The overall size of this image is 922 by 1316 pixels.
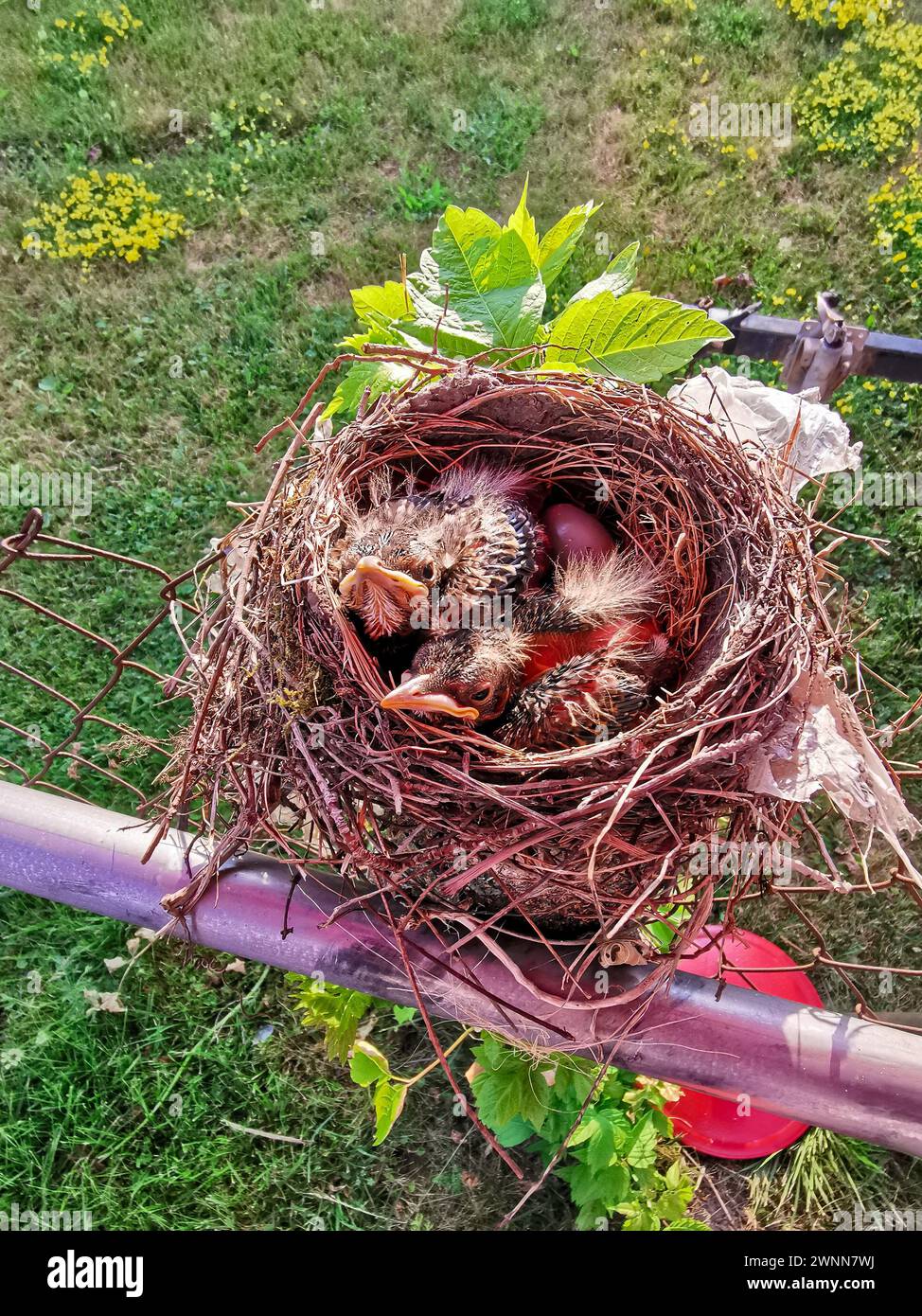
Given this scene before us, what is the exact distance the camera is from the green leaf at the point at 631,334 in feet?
5.18

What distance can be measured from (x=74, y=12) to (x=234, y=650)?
12.1ft

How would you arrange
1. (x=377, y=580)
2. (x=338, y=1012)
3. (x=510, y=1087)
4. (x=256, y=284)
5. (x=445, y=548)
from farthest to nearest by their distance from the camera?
(x=256, y=284)
(x=338, y=1012)
(x=510, y=1087)
(x=445, y=548)
(x=377, y=580)

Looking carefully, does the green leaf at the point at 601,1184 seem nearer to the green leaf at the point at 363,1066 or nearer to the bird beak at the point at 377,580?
the green leaf at the point at 363,1066

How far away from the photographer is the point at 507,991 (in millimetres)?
1237

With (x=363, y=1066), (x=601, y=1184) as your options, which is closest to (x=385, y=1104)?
(x=363, y=1066)

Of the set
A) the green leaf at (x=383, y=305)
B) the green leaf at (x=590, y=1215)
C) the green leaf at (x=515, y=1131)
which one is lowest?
the green leaf at (x=590, y=1215)

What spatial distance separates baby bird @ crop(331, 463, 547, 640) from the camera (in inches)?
59.7

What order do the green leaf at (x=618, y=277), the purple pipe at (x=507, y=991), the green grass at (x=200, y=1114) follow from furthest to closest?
the green grass at (x=200, y=1114)
the green leaf at (x=618, y=277)
the purple pipe at (x=507, y=991)

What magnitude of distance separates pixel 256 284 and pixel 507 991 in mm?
2997

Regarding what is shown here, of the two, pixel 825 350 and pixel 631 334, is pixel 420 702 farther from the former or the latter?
pixel 825 350

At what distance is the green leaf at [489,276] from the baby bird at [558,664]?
0.45 meters

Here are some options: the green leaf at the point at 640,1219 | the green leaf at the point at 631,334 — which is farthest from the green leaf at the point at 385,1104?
the green leaf at the point at 631,334

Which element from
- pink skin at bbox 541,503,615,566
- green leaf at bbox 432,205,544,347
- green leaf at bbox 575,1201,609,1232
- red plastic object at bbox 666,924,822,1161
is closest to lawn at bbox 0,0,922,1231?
red plastic object at bbox 666,924,822,1161

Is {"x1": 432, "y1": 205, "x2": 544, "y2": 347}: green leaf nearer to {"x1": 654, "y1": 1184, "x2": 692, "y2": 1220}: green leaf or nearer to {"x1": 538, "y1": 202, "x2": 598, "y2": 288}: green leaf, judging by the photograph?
{"x1": 538, "y1": 202, "x2": 598, "y2": 288}: green leaf
